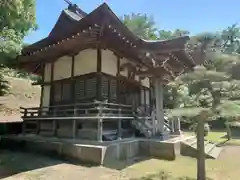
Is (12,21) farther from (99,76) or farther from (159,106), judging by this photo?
(159,106)

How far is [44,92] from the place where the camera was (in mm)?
12258

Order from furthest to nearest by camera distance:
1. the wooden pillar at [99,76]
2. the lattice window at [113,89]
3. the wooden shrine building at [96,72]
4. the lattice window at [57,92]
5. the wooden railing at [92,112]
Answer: the lattice window at [57,92], the lattice window at [113,89], the wooden pillar at [99,76], the wooden railing at [92,112], the wooden shrine building at [96,72]

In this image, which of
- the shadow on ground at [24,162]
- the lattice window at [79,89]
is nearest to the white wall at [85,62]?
the lattice window at [79,89]

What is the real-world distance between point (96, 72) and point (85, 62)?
1072mm

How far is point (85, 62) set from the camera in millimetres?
10336

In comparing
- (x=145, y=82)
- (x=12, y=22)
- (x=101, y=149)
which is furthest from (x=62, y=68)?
(x=101, y=149)

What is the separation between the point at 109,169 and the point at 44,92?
23.4 ft

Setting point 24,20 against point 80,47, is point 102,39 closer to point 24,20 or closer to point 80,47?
point 80,47

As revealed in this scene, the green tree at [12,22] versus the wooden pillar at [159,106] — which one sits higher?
the green tree at [12,22]

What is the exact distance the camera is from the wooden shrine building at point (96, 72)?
27.0ft

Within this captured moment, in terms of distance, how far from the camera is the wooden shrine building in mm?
8242

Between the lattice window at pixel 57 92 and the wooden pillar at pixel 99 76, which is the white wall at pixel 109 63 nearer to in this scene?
the wooden pillar at pixel 99 76

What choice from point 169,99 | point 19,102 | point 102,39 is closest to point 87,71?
point 102,39

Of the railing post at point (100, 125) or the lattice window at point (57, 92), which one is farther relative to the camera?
the lattice window at point (57, 92)
